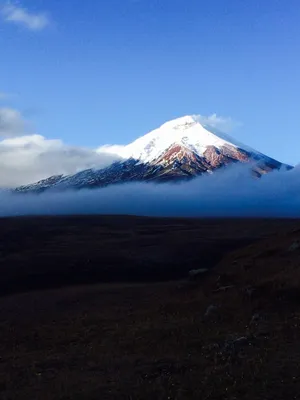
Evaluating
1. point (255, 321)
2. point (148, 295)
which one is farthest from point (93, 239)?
point (255, 321)

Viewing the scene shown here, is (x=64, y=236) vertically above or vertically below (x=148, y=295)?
above

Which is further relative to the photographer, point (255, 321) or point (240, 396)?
point (255, 321)

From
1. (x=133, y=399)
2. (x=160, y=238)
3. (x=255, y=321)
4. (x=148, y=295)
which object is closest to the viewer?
(x=133, y=399)

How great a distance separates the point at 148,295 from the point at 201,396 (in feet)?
69.1

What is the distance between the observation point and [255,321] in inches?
902

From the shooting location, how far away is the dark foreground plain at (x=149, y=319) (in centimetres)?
1627

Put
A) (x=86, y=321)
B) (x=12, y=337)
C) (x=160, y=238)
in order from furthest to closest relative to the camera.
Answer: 1. (x=160, y=238)
2. (x=86, y=321)
3. (x=12, y=337)

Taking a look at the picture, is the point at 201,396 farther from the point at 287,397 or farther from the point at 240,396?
the point at 287,397

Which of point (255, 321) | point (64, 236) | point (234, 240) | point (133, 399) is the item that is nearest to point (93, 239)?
point (64, 236)

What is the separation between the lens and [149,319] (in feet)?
90.2

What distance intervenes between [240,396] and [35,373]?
27.8 ft

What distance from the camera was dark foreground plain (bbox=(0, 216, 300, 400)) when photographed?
53.4 ft

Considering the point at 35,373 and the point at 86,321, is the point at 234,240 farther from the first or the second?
the point at 35,373

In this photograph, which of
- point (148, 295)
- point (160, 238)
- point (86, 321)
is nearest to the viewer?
point (86, 321)
